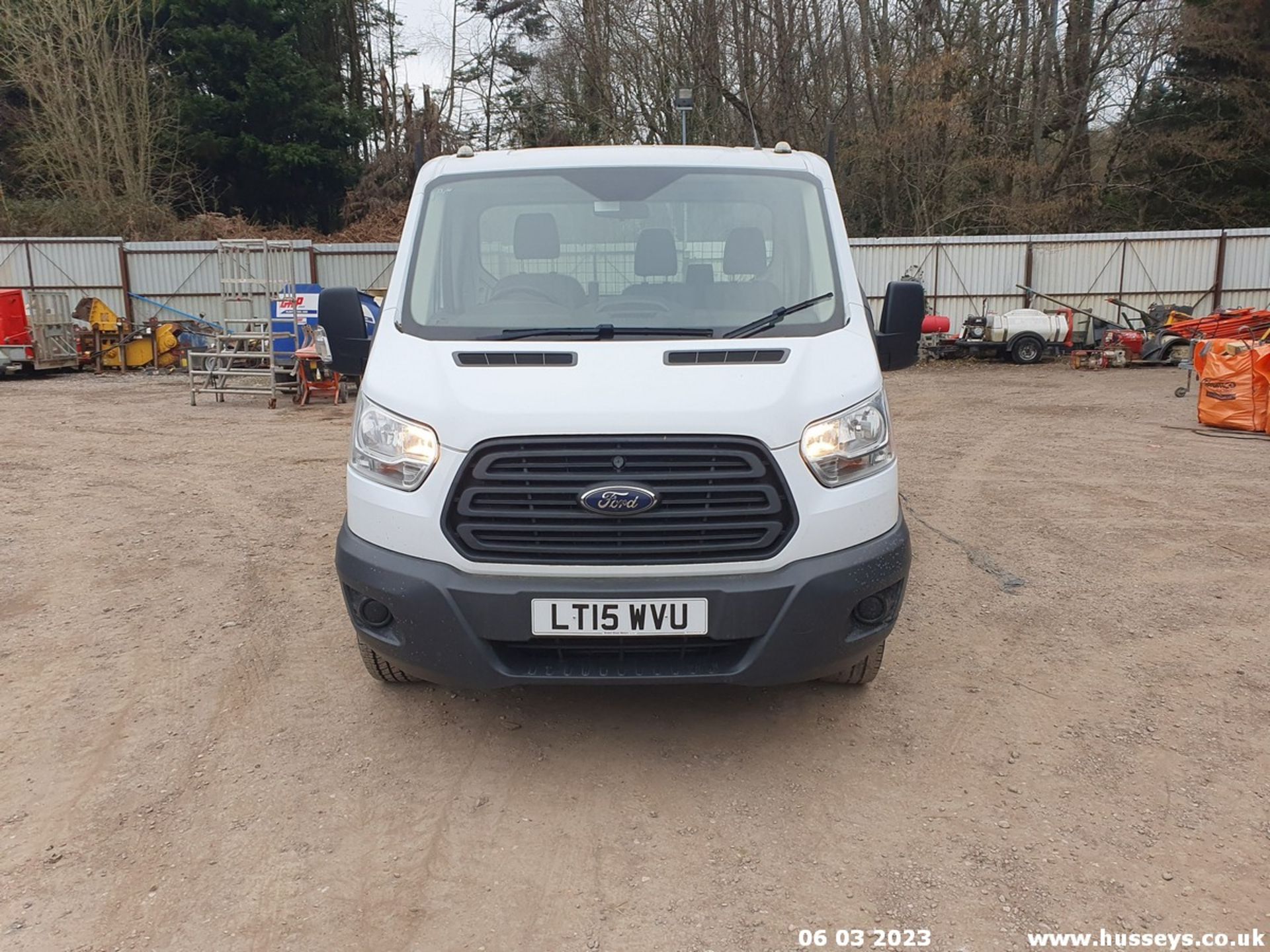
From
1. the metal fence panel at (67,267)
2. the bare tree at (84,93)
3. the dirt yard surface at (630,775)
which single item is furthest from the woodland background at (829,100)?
the dirt yard surface at (630,775)

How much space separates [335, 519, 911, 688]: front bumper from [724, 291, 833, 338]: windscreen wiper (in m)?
0.96

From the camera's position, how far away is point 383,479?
337cm

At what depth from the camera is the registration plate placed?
3.13 m

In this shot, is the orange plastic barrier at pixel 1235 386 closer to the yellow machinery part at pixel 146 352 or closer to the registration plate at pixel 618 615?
the registration plate at pixel 618 615

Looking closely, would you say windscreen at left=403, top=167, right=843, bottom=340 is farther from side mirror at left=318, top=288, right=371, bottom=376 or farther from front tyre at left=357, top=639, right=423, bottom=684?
front tyre at left=357, top=639, right=423, bottom=684

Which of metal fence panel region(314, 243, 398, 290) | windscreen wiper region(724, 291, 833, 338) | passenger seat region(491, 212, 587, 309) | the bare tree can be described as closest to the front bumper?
windscreen wiper region(724, 291, 833, 338)

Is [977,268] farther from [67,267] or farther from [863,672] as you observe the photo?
[67,267]

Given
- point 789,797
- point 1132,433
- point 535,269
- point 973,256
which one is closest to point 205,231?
point 973,256

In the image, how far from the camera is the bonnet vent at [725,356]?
344 cm

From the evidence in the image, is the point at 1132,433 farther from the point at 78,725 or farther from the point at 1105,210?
the point at 1105,210

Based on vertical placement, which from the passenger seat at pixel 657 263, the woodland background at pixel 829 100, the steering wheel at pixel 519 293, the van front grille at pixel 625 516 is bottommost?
the van front grille at pixel 625 516

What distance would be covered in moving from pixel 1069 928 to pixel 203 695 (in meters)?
3.47

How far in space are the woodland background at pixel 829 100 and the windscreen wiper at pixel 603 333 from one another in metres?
24.1

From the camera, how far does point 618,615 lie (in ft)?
10.3
